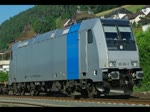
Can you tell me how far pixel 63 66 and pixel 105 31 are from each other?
158 inches

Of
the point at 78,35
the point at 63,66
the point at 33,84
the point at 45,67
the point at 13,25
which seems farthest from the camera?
the point at 13,25

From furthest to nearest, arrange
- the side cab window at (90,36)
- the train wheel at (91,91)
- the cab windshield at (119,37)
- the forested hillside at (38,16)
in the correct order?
the forested hillside at (38,16) < the side cab window at (90,36) < the train wheel at (91,91) < the cab windshield at (119,37)

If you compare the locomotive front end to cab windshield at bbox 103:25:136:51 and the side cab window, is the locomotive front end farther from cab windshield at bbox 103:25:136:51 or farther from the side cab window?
the side cab window

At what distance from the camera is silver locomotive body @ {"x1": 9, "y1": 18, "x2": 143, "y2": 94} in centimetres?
1886

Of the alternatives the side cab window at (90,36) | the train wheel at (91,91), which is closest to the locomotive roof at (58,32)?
the side cab window at (90,36)

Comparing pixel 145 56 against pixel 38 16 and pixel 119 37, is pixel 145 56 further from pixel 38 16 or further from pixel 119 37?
pixel 38 16

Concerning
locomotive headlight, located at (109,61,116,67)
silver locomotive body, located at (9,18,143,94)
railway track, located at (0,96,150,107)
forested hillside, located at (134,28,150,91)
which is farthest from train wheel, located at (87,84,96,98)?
forested hillside, located at (134,28,150,91)

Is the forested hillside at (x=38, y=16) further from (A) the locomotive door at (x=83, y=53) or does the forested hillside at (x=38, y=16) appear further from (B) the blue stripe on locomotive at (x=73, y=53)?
(A) the locomotive door at (x=83, y=53)

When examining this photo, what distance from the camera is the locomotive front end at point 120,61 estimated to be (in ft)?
61.5

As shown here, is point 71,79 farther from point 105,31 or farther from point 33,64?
point 33,64

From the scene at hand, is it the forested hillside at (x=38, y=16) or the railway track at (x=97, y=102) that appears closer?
the railway track at (x=97, y=102)

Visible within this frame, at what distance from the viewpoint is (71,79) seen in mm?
21188

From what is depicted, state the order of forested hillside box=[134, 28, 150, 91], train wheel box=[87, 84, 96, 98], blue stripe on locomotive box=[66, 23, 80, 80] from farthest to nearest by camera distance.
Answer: forested hillside box=[134, 28, 150, 91]
blue stripe on locomotive box=[66, 23, 80, 80]
train wheel box=[87, 84, 96, 98]
